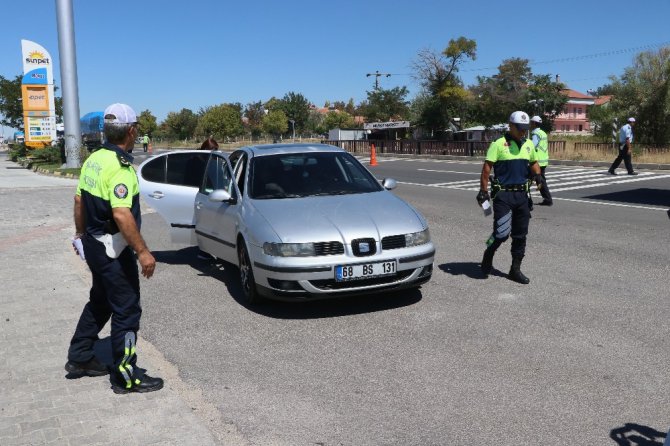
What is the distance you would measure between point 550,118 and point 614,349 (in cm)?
5045

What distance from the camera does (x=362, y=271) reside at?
5.64 metres

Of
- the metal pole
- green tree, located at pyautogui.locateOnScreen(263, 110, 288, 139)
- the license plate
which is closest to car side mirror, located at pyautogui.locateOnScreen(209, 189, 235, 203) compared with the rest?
the license plate

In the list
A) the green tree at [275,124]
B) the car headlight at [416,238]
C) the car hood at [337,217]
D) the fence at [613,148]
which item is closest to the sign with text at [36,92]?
the fence at [613,148]

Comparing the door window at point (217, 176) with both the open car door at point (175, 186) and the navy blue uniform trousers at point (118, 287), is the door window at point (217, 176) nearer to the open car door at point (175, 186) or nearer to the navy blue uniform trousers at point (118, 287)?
the open car door at point (175, 186)

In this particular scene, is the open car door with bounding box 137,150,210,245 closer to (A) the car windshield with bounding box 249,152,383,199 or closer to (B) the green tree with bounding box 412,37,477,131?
(A) the car windshield with bounding box 249,152,383,199

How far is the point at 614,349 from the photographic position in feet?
16.1

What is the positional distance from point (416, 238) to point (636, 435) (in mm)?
2804

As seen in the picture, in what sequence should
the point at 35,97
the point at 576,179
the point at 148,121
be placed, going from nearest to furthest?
the point at 576,179 < the point at 35,97 < the point at 148,121

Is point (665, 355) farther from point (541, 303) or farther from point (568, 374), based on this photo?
point (541, 303)

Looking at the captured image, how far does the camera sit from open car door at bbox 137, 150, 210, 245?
327 inches

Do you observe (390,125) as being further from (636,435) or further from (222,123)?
(636,435)

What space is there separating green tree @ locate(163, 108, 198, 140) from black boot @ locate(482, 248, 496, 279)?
86679mm

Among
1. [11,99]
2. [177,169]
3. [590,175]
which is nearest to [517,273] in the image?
[177,169]

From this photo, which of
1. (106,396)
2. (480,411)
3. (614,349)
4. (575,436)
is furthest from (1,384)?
(614,349)
